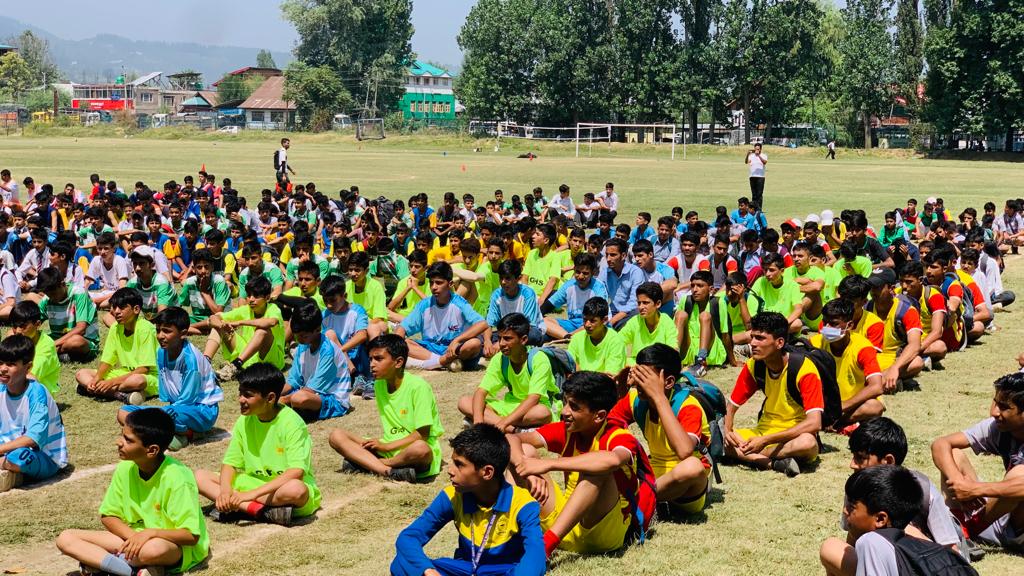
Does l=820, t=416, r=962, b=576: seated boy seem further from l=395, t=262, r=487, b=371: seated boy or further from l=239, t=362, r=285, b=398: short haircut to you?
l=395, t=262, r=487, b=371: seated boy

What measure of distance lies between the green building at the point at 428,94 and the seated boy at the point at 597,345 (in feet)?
423

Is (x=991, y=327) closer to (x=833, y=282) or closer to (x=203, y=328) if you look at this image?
(x=833, y=282)

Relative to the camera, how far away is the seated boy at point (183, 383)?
9.41 metres

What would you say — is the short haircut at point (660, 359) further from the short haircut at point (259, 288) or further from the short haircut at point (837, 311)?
the short haircut at point (259, 288)

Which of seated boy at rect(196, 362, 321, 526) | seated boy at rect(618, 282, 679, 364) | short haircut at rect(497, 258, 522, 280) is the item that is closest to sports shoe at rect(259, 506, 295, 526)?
seated boy at rect(196, 362, 321, 526)

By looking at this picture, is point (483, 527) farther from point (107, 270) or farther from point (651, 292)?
point (107, 270)

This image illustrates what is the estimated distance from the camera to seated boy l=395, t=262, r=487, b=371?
12.2m

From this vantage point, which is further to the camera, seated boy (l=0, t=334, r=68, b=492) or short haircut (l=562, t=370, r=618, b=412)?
seated boy (l=0, t=334, r=68, b=492)

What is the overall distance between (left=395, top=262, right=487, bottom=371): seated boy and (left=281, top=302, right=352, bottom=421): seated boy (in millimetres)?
1851

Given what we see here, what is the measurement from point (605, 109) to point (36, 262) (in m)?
70.9

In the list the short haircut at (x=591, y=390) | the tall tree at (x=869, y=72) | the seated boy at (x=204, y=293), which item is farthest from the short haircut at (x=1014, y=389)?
the tall tree at (x=869, y=72)

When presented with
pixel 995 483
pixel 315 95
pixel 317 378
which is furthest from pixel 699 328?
pixel 315 95

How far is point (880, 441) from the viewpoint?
592 centimetres

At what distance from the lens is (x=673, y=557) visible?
21.9ft
